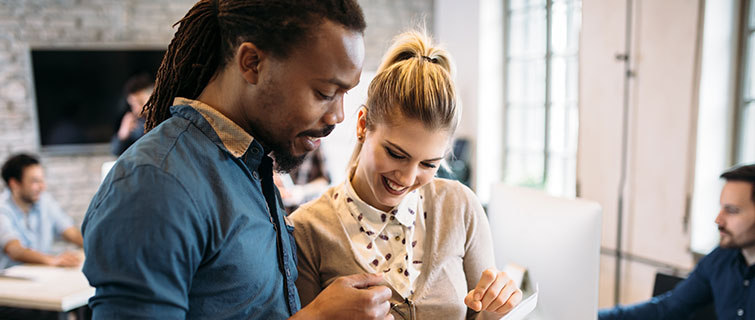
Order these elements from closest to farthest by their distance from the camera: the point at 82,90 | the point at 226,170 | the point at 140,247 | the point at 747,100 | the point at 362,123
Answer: the point at 140,247, the point at 226,170, the point at 362,123, the point at 747,100, the point at 82,90

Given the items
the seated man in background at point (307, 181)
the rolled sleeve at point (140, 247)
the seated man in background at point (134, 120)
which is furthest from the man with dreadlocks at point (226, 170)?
the seated man in background at point (134, 120)

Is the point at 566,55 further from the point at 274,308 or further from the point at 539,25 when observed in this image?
the point at 274,308

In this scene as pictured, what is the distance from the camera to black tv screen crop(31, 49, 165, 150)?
14.4 ft

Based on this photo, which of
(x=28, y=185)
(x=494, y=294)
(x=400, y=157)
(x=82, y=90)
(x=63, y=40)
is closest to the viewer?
(x=494, y=294)

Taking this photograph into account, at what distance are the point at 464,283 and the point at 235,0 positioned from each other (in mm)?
773

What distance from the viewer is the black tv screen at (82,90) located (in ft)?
14.4

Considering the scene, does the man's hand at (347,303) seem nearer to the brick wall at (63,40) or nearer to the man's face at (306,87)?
the man's face at (306,87)

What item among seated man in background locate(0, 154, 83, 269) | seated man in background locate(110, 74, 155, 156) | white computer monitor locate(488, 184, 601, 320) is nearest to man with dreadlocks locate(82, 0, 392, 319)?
white computer monitor locate(488, 184, 601, 320)

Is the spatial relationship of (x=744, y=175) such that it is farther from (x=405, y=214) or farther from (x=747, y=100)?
(x=405, y=214)

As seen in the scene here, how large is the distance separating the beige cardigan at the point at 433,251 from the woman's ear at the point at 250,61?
447 mm

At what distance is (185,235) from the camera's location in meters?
0.64

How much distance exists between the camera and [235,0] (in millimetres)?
779

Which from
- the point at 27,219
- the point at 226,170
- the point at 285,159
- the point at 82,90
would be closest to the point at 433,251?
the point at 285,159

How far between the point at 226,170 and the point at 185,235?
138 millimetres
